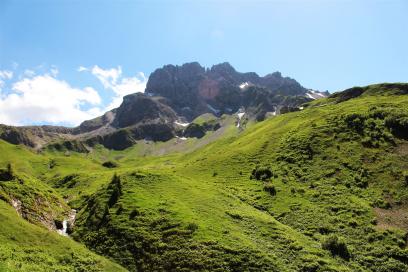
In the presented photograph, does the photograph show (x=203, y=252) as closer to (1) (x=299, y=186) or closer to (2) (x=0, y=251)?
(2) (x=0, y=251)

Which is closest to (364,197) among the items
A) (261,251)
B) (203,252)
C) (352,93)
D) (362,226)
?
(362,226)

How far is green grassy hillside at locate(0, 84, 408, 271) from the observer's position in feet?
150

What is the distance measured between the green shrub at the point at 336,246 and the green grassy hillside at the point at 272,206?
0.12 meters

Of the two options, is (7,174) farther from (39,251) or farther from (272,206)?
(272,206)

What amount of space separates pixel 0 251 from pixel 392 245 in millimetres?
44721

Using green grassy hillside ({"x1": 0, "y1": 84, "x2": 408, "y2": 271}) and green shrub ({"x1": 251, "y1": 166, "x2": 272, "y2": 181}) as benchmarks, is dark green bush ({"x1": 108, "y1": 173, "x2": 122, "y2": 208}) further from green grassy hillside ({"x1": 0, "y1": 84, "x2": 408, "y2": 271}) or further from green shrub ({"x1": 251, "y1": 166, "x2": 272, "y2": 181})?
green shrub ({"x1": 251, "y1": 166, "x2": 272, "y2": 181})

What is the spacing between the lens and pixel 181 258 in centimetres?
4366

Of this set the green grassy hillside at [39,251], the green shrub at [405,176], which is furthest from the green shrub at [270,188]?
the green grassy hillside at [39,251]

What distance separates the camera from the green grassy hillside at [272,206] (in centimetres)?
4572

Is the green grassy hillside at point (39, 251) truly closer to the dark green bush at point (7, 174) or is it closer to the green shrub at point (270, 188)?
the dark green bush at point (7, 174)

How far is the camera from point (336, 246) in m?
48.7

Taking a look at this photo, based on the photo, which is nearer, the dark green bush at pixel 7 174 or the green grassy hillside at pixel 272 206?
the green grassy hillside at pixel 272 206

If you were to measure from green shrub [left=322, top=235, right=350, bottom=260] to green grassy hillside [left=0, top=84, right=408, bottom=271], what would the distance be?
0.12 meters

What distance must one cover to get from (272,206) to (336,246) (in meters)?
15.8
